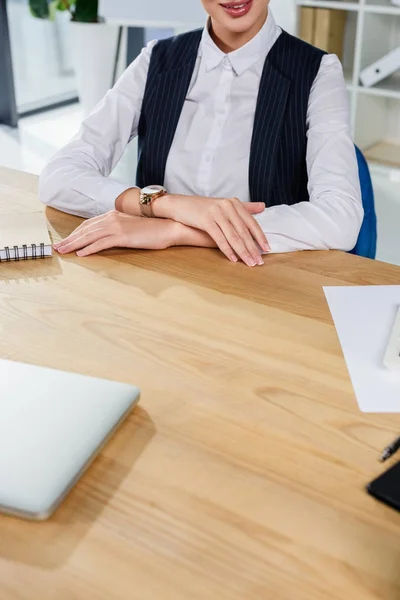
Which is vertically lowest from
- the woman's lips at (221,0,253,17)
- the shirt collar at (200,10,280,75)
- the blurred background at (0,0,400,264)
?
the blurred background at (0,0,400,264)

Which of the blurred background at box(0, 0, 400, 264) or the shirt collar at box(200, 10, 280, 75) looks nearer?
the shirt collar at box(200, 10, 280, 75)

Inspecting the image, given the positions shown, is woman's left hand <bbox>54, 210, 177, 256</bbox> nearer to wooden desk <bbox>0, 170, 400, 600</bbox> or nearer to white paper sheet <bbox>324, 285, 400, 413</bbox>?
wooden desk <bbox>0, 170, 400, 600</bbox>

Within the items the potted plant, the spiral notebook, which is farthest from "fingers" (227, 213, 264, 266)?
the potted plant

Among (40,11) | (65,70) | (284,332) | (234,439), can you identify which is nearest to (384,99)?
(40,11)

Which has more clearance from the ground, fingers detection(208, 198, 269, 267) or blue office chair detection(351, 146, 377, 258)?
fingers detection(208, 198, 269, 267)

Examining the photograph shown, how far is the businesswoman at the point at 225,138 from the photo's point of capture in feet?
4.49

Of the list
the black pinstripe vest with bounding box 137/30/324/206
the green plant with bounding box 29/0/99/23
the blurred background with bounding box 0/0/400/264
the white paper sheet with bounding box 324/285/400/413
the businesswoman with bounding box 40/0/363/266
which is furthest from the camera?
the green plant with bounding box 29/0/99/23

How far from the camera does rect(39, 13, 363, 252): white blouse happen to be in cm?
146

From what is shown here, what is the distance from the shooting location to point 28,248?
1.25m

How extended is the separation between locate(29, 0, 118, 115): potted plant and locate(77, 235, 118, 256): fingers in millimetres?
2938

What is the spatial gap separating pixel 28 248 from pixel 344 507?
749mm

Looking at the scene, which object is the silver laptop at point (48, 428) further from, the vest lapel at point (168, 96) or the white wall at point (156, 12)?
the white wall at point (156, 12)

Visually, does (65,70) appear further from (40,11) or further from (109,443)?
(109,443)

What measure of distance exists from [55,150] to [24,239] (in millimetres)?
3108
